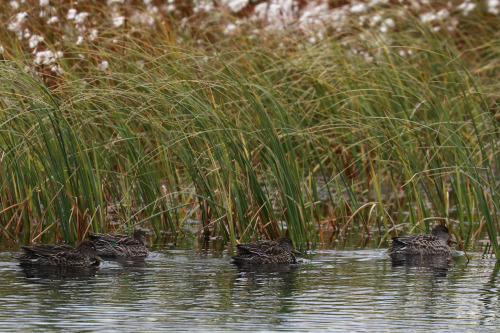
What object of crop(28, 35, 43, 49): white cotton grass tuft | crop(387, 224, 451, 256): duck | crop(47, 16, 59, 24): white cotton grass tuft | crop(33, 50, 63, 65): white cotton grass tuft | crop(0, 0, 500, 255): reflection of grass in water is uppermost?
crop(47, 16, 59, 24): white cotton grass tuft

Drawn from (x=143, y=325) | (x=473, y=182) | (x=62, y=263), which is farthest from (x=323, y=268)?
(x=143, y=325)

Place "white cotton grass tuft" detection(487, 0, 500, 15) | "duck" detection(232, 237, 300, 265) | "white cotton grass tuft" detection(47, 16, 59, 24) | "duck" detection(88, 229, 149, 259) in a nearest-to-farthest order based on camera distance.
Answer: "duck" detection(232, 237, 300, 265) → "duck" detection(88, 229, 149, 259) → "white cotton grass tuft" detection(47, 16, 59, 24) → "white cotton grass tuft" detection(487, 0, 500, 15)

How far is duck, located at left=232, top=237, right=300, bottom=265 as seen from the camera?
10.2m

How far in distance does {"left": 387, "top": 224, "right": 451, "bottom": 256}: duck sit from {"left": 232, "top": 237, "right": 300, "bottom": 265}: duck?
118 centimetres

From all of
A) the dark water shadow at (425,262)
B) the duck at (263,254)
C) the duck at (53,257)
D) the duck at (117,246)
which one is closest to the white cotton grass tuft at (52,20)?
the duck at (117,246)

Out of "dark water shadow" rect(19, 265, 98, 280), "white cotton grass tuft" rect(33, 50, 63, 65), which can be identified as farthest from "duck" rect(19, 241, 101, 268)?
"white cotton grass tuft" rect(33, 50, 63, 65)

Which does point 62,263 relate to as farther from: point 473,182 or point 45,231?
point 473,182

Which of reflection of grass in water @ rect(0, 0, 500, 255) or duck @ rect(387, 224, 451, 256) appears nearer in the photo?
reflection of grass in water @ rect(0, 0, 500, 255)

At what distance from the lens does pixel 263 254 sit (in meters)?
10.3

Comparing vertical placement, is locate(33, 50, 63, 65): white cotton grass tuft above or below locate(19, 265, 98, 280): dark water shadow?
above

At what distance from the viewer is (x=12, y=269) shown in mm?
9758

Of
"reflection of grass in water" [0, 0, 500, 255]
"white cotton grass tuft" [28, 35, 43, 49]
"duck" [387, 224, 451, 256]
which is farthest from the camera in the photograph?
"white cotton grass tuft" [28, 35, 43, 49]

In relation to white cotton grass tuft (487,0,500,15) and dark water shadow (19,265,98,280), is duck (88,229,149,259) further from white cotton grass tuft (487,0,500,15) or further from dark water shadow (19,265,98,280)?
white cotton grass tuft (487,0,500,15)

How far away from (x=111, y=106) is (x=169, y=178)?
4.13ft
